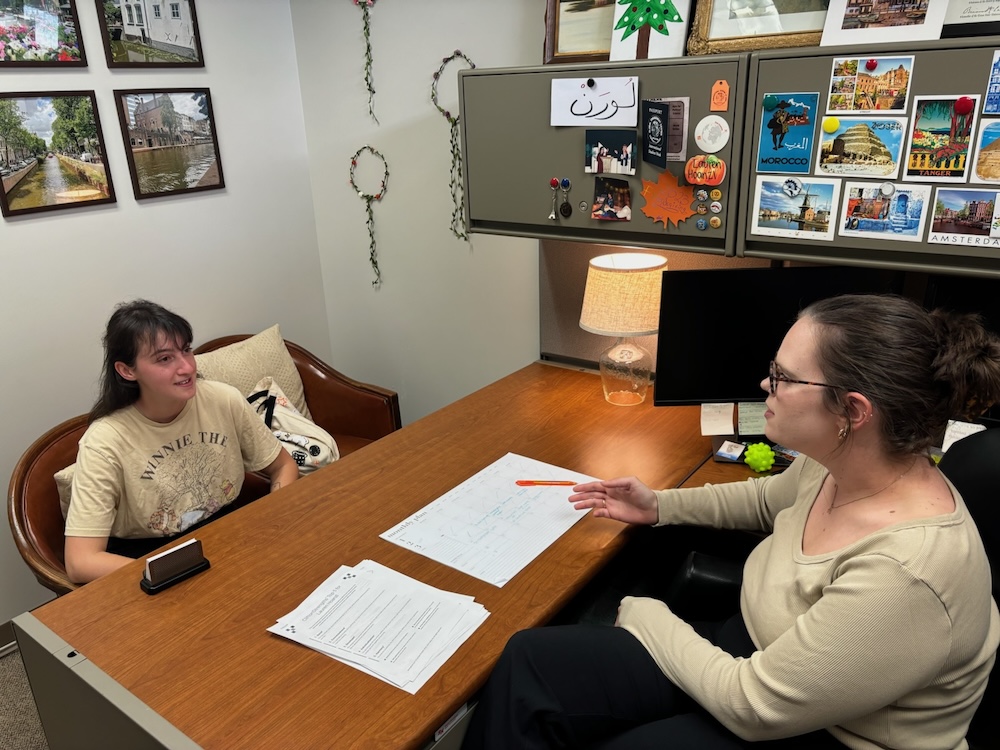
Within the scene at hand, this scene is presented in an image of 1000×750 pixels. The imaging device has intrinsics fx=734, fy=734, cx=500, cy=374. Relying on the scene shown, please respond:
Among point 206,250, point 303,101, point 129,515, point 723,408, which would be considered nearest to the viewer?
point 129,515

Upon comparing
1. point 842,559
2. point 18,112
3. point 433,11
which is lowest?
point 842,559

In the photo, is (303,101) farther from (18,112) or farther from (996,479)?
(996,479)

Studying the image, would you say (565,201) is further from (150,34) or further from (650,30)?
(150,34)

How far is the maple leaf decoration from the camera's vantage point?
1.63 meters

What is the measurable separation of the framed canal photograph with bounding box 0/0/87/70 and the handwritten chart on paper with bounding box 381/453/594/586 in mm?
1716

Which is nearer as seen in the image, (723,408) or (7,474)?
(723,408)

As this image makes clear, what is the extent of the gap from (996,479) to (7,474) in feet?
8.26

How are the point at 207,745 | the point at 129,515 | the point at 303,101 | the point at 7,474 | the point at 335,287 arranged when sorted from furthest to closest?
the point at 335,287, the point at 303,101, the point at 7,474, the point at 129,515, the point at 207,745

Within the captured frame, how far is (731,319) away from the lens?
1.72 meters

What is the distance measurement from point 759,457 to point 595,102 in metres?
0.89

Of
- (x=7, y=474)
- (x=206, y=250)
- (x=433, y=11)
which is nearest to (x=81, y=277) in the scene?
(x=206, y=250)

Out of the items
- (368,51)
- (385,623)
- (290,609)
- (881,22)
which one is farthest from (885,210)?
(368,51)

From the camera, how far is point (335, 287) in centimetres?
303

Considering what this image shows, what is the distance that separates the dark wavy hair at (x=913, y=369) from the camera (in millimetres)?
1023
